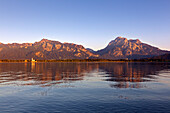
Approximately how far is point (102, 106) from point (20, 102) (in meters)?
17.3

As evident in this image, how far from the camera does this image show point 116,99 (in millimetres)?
33562

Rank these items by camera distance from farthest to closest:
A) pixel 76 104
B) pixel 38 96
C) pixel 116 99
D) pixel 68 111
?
pixel 38 96 < pixel 116 99 < pixel 76 104 < pixel 68 111

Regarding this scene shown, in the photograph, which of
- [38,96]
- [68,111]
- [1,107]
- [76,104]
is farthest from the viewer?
[38,96]

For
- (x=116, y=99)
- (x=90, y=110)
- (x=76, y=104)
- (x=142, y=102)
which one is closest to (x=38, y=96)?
(x=76, y=104)

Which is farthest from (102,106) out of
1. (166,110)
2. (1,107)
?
(1,107)

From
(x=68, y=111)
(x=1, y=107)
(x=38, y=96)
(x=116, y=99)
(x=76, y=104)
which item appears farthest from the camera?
(x=38, y=96)

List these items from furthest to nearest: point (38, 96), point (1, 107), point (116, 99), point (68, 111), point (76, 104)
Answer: point (38, 96) < point (116, 99) < point (76, 104) < point (1, 107) < point (68, 111)

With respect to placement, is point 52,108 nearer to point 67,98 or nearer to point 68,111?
point 68,111

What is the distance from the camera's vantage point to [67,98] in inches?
1358

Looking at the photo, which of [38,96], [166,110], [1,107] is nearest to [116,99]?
[166,110]

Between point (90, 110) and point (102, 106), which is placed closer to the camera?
point (90, 110)

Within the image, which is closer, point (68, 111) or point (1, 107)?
point (68, 111)

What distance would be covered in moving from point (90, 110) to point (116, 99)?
941 centimetres

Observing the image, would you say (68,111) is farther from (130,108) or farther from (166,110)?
(166,110)
